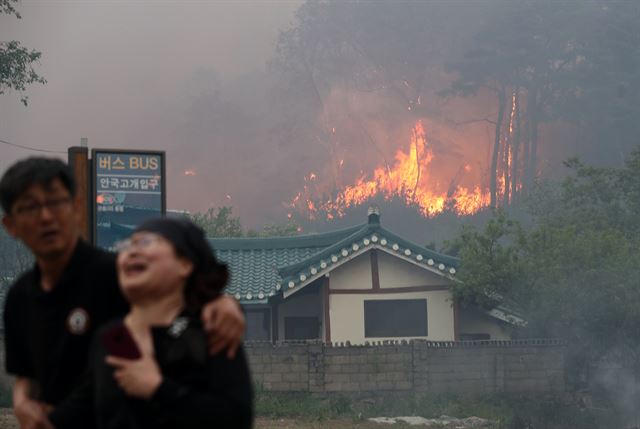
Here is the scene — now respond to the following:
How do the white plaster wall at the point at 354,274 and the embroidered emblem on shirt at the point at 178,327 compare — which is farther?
the white plaster wall at the point at 354,274

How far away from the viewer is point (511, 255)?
2878 cm

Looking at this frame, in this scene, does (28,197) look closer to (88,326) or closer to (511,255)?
(88,326)

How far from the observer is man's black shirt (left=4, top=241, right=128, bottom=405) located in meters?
3.46

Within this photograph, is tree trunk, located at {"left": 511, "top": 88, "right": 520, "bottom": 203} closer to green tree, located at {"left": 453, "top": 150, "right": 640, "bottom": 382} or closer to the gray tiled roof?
the gray tiled roof

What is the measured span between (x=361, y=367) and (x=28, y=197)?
76.2 feet

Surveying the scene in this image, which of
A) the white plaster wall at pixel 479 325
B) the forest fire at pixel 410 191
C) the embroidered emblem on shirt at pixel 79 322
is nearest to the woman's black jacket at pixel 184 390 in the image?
the embroidered emblem on shirt at pixel 79 322

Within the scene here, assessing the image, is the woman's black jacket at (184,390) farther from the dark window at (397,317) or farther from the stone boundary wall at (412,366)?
the dark window at (397,317)

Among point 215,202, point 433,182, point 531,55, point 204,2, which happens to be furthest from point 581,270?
point 204,2

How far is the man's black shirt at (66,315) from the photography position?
346 centimetres

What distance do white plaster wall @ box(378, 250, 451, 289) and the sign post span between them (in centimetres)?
1842

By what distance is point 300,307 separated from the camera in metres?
31.2

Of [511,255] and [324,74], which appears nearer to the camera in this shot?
[511,255]

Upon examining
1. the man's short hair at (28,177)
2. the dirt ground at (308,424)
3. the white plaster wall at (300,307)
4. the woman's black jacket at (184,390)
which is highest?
the white plaster wall at (300,307)

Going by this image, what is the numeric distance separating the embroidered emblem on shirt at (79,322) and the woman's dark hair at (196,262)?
0.45m
